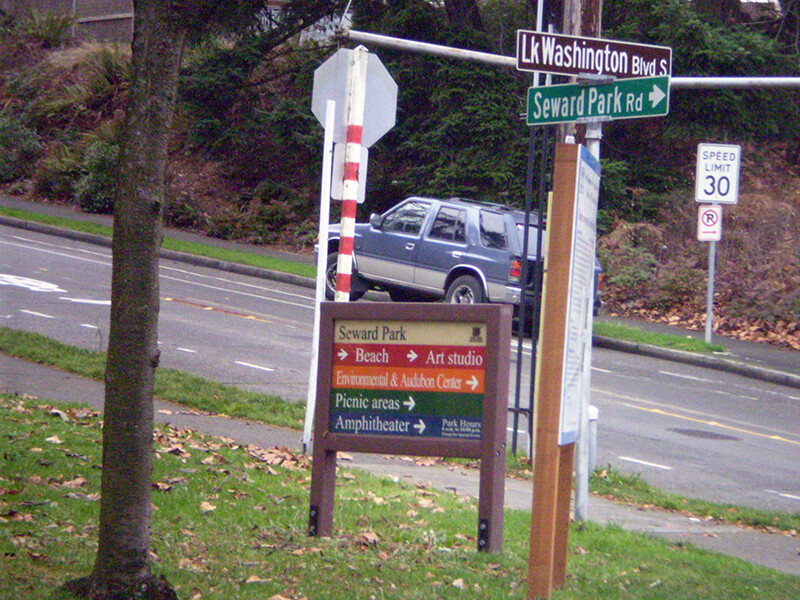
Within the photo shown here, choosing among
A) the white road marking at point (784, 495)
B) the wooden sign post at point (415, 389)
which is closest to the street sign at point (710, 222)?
the white road marking at point (784, 495)

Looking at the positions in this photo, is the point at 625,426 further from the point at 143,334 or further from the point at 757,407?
the point at 143,334

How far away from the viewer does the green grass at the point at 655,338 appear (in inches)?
698

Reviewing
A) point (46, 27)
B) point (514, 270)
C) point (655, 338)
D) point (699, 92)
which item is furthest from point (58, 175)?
point (655, 338)

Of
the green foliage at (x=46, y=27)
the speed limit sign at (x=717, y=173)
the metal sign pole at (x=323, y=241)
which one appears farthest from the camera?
the green foliage at (x=46, y=27)

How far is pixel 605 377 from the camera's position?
14562 mm

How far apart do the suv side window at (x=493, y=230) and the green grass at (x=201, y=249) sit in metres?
5.45

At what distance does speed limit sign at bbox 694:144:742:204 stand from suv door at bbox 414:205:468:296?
4.03 meters

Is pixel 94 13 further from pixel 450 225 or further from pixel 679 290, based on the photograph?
pixel 679 290

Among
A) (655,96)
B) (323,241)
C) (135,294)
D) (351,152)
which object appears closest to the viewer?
(135,294)

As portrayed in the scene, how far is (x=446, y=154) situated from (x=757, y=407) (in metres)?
14.8

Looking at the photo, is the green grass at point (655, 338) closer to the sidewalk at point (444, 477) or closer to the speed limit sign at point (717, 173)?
the speed limit sign at point (717, 173)

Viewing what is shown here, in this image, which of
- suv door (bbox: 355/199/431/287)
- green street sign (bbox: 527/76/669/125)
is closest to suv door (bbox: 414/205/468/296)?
suv door (bbox: 355/199/431/287)

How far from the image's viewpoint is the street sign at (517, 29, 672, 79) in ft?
20.1

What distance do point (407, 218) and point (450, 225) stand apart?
970mm
